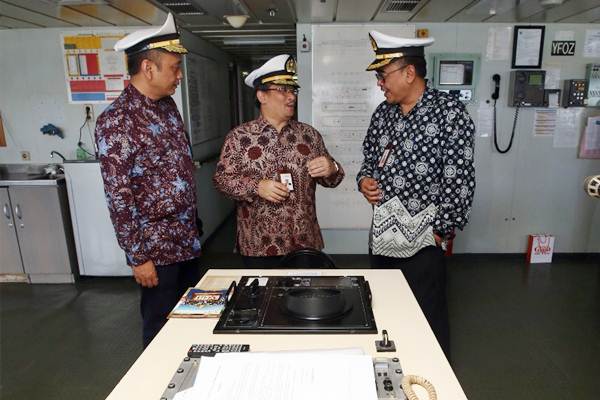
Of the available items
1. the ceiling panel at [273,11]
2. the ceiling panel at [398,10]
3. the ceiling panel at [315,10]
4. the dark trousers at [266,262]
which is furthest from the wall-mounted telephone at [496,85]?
the dark trousers at [266,262]

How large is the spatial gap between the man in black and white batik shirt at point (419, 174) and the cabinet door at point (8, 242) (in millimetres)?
3052

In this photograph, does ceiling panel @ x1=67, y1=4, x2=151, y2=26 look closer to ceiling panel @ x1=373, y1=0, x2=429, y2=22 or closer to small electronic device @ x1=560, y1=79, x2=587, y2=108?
ceiling panel @ x1=373, y1=0, x2=429, y2=22

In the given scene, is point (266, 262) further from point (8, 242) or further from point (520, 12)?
point (520, 12)

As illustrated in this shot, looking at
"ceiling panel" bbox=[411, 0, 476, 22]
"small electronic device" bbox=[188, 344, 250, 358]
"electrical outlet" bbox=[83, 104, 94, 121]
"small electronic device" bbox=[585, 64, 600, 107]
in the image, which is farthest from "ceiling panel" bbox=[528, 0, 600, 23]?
"electrical outlet" bbox=[83, 104, 94, 121]

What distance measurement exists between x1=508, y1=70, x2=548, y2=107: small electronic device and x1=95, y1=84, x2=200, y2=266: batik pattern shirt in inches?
119

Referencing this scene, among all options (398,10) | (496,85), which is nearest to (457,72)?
(496,85)

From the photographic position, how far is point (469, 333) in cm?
253

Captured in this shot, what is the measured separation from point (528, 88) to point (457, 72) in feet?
2.04

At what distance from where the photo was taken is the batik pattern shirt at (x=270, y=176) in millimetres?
1782

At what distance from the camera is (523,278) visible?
133 inches

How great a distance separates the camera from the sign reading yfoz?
348 cm

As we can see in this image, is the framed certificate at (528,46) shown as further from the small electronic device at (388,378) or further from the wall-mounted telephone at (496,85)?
the small electronic device at (388,378)

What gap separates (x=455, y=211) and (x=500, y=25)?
267 centimetres

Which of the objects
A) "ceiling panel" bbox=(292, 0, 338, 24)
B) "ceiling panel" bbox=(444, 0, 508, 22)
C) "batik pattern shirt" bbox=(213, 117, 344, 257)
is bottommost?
"batik pattern shirt" bbox=(213, 117, 344, 257)
